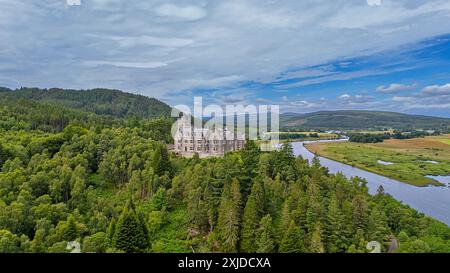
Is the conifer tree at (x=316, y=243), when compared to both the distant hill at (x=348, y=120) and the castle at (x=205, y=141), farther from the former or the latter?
the distant hill at (x=348, y=120)

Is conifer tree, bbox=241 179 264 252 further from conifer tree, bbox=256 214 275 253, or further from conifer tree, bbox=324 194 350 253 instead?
conifer tree, bbox=324 194 350 253

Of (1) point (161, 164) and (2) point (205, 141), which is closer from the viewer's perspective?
(1) point (161, 164)

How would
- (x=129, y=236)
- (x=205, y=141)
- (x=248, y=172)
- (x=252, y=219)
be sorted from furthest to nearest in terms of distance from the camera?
(x=205, y=141) < (x=248, y=172) < (x=252, y=219) < (x=129, y=236)

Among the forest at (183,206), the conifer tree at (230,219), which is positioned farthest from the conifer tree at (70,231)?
the conifer tree at (230,219)

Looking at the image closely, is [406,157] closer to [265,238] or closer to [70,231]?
[265,238]

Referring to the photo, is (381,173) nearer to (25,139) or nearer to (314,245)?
(314,245)

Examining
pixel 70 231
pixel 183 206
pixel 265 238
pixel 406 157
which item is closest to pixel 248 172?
pixel 265 238

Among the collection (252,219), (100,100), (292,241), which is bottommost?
(292,241)
